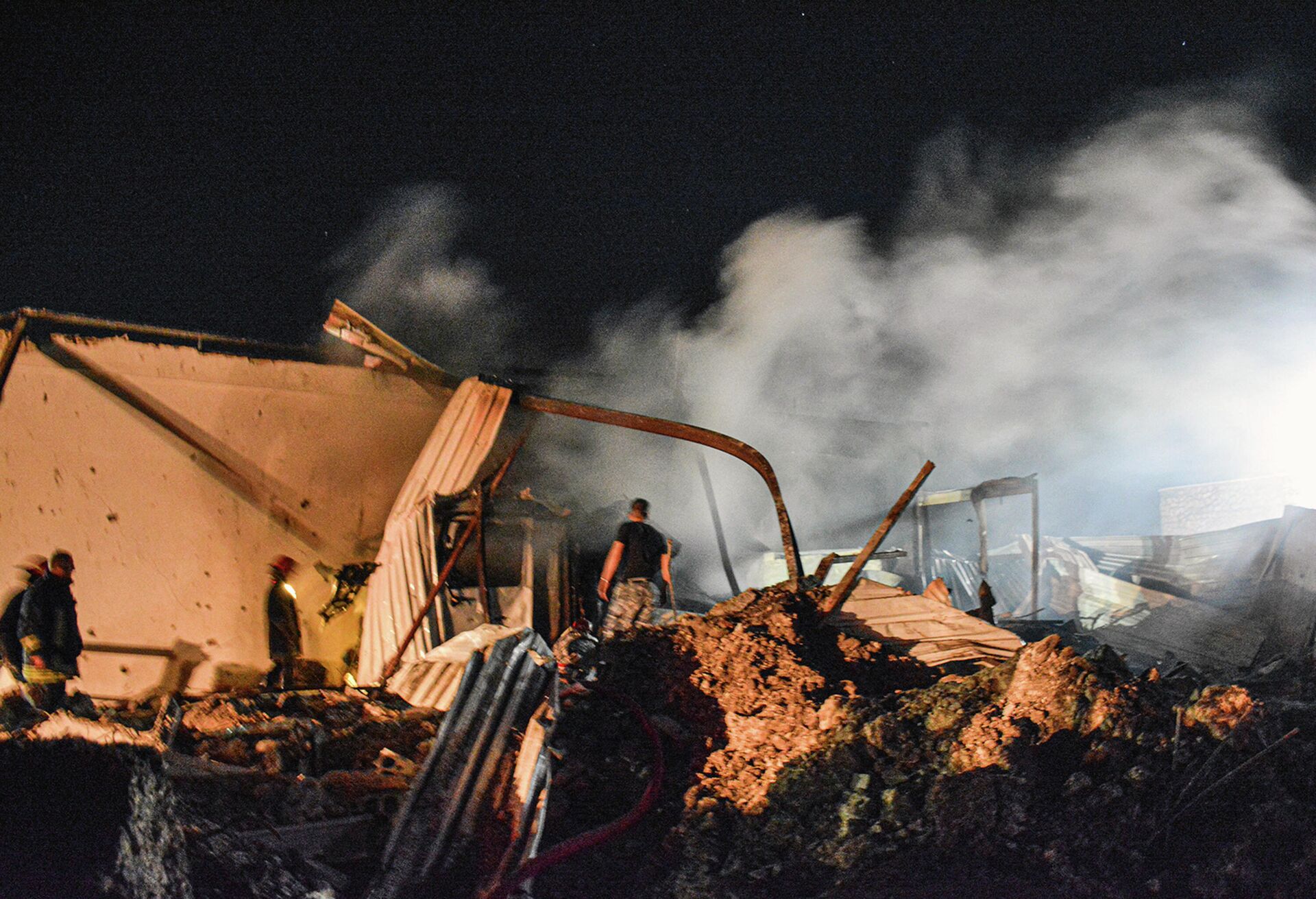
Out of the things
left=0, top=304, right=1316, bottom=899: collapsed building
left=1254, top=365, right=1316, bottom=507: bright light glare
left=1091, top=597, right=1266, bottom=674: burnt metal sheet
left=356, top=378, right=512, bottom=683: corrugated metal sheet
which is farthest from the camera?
left=1254, top=365, right=1316, bottom=507: bright light glare

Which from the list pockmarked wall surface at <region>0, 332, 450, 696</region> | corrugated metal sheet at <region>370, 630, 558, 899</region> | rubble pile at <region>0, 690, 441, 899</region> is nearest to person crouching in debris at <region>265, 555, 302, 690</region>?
pockmarked wall surface at <region>0, 332, 450, 696</region>

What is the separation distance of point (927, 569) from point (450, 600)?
759 cm

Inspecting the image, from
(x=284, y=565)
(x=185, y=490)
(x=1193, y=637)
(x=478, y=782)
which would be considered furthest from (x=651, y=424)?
(x=1193, y=637)

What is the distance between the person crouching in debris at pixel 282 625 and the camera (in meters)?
6.69

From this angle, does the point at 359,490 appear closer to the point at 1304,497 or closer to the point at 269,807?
the point at 269,807

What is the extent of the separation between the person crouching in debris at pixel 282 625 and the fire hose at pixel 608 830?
145 inches

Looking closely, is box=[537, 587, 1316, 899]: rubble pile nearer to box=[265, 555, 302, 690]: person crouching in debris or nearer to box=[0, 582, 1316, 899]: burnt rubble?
box=[0, 582, 1316, 899]: burnt rubble

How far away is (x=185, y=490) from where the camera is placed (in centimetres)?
677

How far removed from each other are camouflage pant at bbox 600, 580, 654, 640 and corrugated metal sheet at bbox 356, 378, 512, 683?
150cm

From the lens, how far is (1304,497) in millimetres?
17078

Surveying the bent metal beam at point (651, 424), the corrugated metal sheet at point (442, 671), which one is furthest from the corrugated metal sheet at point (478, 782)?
the bent metal beam at point (651, 424)

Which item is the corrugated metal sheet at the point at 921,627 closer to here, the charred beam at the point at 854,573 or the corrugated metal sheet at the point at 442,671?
the charred beam at the point at 854,573

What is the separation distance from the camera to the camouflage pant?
21.2 feet

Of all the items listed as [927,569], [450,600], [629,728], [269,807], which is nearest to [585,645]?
[629,728]
